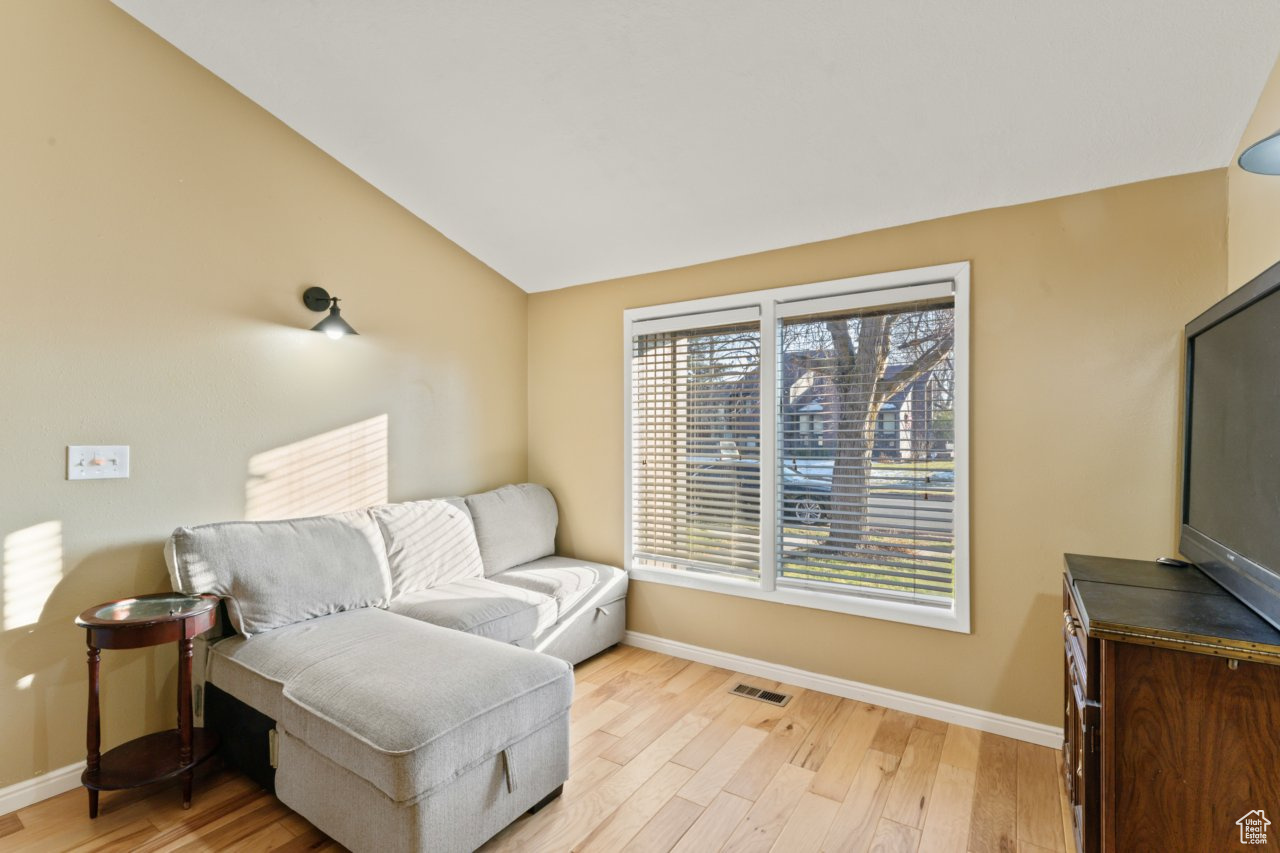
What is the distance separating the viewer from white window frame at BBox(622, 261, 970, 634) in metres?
2.56

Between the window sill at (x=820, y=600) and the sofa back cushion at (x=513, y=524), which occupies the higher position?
the sofa back cushion at (x=513, y=524)

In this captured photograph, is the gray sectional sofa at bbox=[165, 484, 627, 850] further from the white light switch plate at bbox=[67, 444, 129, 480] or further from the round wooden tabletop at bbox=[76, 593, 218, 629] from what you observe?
the white light switch plate at bbox=[67, 444, 129, 480]

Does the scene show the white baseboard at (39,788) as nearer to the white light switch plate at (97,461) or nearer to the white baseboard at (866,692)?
the white light switch plate at (97,461)

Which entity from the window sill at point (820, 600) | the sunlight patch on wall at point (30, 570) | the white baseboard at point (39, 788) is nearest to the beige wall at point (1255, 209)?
the window sill at point (820, 600)

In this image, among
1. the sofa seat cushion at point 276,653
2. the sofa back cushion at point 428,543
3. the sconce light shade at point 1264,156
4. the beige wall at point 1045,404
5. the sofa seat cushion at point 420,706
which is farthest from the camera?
the sofa back cushion at point 428,543

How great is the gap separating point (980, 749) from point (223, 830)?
273 centimetres

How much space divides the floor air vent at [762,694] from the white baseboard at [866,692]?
0.46 feet

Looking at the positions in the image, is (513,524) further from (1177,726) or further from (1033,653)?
(1177,726)

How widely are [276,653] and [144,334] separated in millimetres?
1328

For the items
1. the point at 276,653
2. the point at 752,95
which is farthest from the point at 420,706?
the point at 752,95

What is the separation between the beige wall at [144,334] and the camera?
2023 millimetres

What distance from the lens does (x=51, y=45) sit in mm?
2074

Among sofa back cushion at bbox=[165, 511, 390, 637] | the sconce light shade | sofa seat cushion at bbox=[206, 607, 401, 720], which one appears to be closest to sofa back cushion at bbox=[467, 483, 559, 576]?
sofa back cushion at bbox=[165, 511, 390, 637]

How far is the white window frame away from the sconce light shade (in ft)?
3.90
